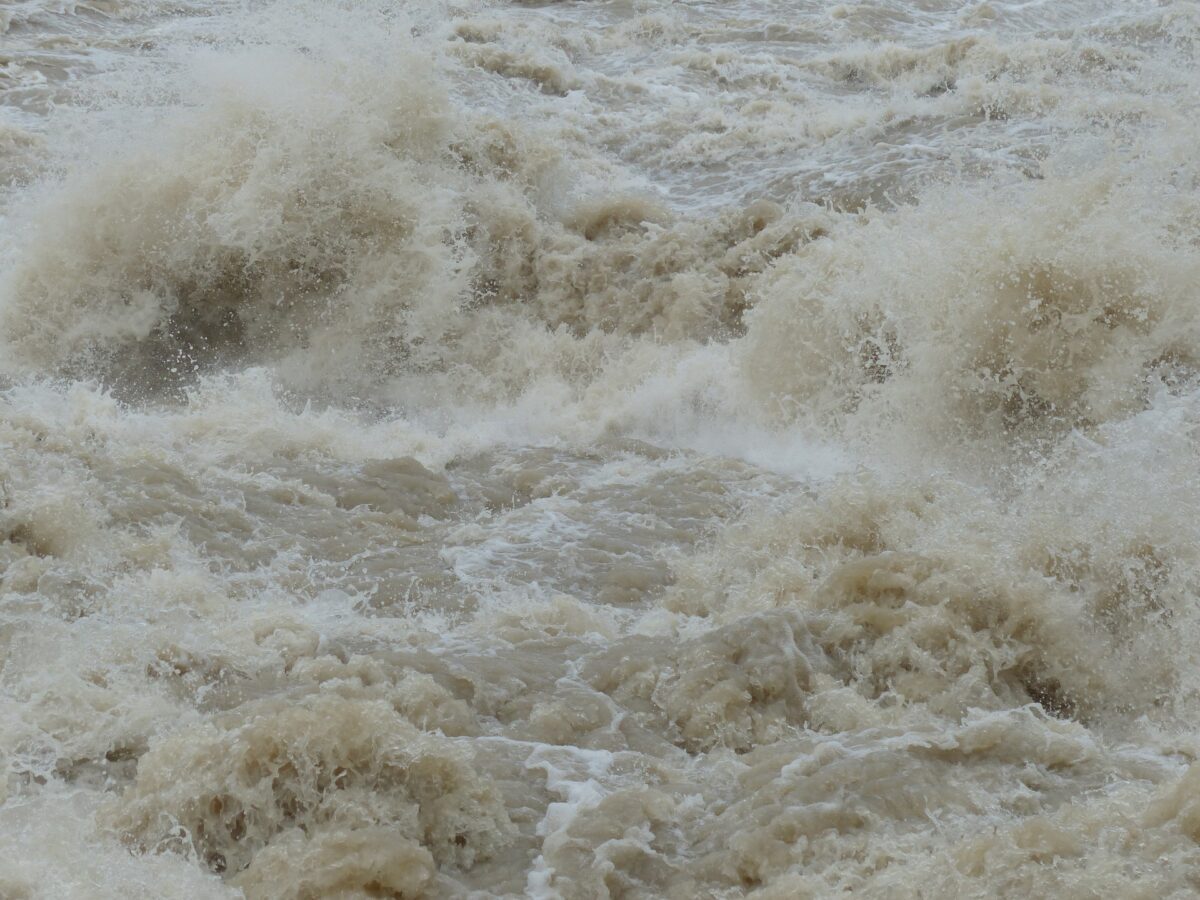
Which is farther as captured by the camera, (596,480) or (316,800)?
(596,480)

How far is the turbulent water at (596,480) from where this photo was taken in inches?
144

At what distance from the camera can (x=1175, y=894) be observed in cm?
297

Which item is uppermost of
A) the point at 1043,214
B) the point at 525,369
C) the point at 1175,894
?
the point at 1043,214

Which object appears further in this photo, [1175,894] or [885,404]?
[885,404]

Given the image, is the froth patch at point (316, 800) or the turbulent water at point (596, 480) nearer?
the froth patch at point (316, 800)

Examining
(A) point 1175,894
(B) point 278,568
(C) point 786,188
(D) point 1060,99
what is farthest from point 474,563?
(D) point 1060,99

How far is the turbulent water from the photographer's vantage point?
3.67 m

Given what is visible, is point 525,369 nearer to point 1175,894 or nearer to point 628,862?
point 628,862

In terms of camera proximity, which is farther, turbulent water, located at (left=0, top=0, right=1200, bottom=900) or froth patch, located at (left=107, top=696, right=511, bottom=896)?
turbulent water, located at (left=0, top=0, right=1200, bottom=900)

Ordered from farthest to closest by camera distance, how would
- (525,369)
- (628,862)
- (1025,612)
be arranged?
1. (525,369)
2. (1025,612)
3. (628,862)

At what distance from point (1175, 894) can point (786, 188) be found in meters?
8.81

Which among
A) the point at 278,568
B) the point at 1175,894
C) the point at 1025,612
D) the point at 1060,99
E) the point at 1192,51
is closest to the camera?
the point at 1175,894

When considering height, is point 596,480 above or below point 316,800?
below

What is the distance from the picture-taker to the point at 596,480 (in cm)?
710
